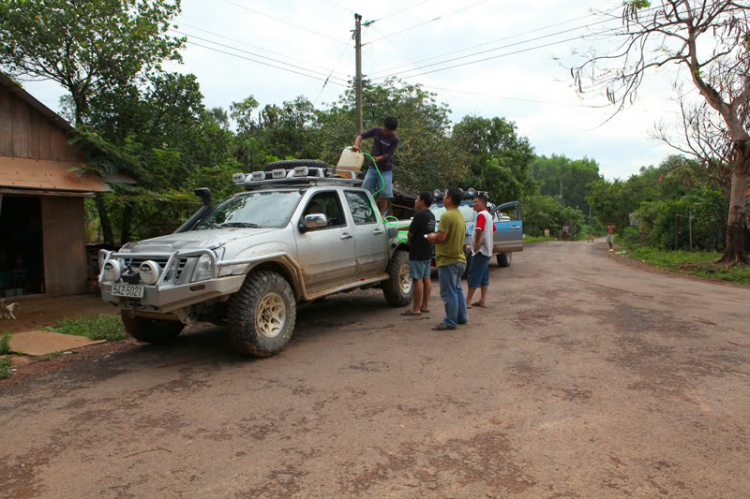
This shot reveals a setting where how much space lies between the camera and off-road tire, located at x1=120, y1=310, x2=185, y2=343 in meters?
5.74

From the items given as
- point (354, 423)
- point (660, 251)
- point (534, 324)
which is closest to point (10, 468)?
point (354, 423)

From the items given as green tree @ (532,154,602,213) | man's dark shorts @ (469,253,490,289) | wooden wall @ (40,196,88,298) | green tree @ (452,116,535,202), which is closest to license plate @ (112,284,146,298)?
man's dark shorts @ (469,253,490,289)

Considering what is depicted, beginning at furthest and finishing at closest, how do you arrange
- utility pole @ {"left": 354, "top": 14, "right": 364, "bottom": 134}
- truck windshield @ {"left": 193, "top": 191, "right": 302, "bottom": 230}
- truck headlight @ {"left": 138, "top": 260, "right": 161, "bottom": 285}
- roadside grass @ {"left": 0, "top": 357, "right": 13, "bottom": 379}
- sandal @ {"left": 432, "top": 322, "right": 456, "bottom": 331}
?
utility pole @ {"left": 354, "top": 14, "right": 364, "bottom": 134} → sandal @ {"left": 432, "top": 322, "right": 456, "bottom": 331} → truck windshield @ {"left": 193, "top": 191, "right": 302, "bottom": 230} → roadside grass @ {"left": 0, "top": 357, "right": 13, "bottom": 379} → truck headlight @ {"left": 138, "top": 260, "right": 161, "bottom": 285}

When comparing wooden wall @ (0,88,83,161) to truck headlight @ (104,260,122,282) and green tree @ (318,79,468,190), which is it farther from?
green tree @ (318,79,468,190)

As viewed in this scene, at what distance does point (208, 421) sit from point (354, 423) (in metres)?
1.12

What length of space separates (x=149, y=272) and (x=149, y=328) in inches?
59.3

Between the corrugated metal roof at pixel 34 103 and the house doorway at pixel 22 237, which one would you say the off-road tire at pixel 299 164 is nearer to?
the corrugated metal roof at pixel 34 103

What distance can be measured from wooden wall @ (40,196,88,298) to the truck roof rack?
532 centimetres

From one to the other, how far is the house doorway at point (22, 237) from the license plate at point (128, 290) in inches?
305

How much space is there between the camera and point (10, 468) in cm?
307

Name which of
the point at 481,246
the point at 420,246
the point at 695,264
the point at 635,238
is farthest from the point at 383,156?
the point at 635,238

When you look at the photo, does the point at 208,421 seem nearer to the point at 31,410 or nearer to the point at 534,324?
the point at 31,410

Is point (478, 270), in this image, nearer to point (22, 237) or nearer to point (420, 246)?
point (420, 246)

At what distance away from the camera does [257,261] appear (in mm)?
5121
